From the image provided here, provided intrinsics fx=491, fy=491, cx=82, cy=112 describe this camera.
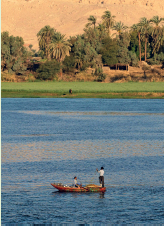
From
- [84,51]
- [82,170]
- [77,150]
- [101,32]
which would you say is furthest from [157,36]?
[82,170]

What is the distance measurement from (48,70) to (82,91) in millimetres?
32330

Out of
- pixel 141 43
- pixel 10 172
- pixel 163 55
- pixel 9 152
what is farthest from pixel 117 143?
pixel 141 43

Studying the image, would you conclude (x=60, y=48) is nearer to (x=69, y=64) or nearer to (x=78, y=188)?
(x=69, y=64)

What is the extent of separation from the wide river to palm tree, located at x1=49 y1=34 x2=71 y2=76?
3528 inches

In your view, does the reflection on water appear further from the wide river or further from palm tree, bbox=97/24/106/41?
palm tree, bbox=97/24/106/41

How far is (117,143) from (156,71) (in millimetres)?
114711

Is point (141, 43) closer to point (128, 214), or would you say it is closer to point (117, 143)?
point (117, 143)

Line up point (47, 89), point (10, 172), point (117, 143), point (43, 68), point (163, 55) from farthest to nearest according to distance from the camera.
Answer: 1. point (163, 55)
2. point (43, 68)
3. point (47, 89)
4. point (117, 143)
5. point (10, 172)

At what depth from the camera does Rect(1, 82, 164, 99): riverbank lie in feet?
418

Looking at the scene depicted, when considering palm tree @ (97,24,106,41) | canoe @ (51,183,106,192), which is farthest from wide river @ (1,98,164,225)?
palm tree @ (97,24,106,41)

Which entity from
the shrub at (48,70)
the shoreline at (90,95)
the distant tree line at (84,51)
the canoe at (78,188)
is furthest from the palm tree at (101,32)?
the canoe at (78,188)

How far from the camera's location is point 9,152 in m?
46.9

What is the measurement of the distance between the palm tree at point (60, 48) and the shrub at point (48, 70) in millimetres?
4889

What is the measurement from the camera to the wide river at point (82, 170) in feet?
89.5
